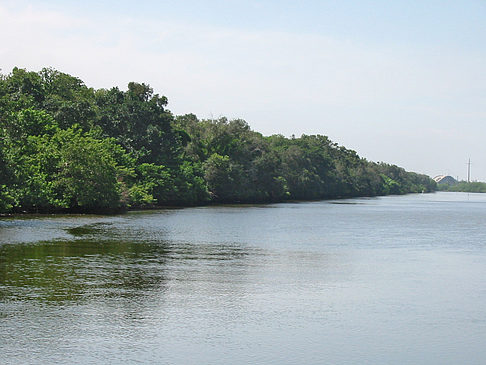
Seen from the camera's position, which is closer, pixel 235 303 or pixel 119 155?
pixel 235 303

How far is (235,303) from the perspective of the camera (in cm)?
1489

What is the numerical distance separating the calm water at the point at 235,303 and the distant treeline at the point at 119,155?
740 inches

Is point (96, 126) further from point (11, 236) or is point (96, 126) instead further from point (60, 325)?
point (60, 325)

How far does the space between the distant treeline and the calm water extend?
1879cm

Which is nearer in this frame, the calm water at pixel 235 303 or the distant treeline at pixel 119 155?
the calm water at pixel 235 303

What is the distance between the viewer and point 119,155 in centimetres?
6009

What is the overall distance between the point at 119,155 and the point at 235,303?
47074 mm

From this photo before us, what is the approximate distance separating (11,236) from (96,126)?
119 ft

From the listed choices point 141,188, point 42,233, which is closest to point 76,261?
point 42,233

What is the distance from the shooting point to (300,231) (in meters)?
38.4

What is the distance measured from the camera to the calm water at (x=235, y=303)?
1098 centimetres

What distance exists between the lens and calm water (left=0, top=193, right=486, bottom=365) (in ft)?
36.0

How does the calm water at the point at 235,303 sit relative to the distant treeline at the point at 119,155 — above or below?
below

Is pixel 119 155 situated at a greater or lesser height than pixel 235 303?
greater
